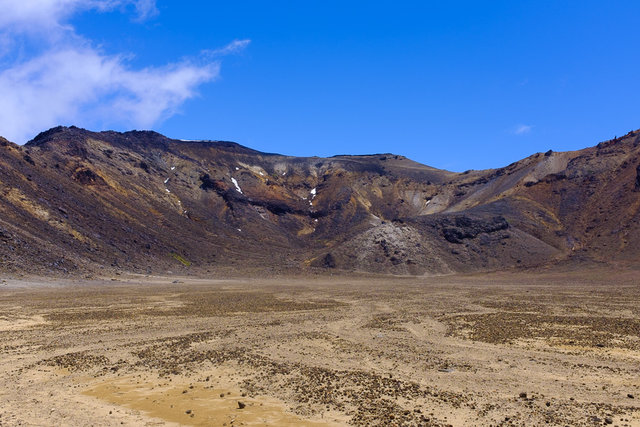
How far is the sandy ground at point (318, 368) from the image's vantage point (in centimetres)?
986

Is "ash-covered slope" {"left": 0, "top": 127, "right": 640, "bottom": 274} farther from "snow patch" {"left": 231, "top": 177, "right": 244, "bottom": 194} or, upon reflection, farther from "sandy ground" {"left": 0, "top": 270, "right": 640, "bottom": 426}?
"sandy ground" {"left": 0, "top": 270, "right": 640, "bottom": 426}

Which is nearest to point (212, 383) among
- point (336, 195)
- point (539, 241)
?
point (539, 241)

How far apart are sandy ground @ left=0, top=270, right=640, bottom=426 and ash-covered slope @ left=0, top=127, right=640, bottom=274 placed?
38220mm

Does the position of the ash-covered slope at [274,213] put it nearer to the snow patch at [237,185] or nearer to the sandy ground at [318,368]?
the snow patch at [237,185]

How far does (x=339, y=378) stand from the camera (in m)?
12.5

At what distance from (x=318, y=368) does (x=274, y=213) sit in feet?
334

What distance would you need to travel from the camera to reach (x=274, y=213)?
4518 inches

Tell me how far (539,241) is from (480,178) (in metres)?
43.3

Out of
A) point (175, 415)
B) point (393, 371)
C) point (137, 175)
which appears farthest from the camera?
point (137, 175)

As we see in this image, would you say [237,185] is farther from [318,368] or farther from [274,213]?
[318,368]

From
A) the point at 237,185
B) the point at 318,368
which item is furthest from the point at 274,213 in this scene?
the point at 318,368

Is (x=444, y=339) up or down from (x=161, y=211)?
down

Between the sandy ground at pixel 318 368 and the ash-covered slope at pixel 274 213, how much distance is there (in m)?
38.2

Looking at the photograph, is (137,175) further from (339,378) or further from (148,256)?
(339,378)
